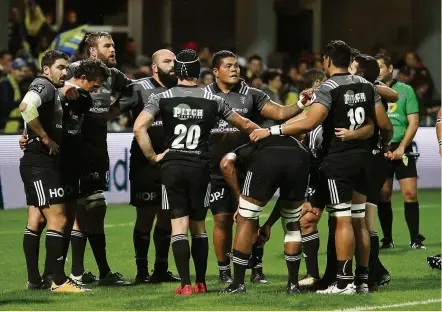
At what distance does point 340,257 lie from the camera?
10.4 metres

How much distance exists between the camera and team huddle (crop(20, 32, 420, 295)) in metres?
10.4

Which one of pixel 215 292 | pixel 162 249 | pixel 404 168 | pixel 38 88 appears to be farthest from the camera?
pixel 404 168

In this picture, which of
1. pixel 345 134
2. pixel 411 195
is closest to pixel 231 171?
pixel 345 134

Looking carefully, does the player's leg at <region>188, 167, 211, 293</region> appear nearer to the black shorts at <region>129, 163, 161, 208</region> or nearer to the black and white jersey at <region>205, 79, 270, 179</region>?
the black and white jersey at <region>205, 79, 270, 179</region>

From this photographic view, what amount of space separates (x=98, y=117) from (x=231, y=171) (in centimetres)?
145

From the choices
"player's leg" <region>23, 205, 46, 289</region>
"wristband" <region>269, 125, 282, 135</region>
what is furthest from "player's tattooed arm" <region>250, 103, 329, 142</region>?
"player's leg" <region>23, 205, 46, 289</region>

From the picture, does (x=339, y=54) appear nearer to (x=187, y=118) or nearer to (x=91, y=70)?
(x=187, y=118)

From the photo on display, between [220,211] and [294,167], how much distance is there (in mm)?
1350

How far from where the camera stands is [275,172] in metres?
10.4

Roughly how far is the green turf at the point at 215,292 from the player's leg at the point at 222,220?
22 cm

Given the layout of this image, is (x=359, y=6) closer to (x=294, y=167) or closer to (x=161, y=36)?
(x=161, y=36)

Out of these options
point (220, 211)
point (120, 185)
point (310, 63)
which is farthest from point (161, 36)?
point (220, 211)

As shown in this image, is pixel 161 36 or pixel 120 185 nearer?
pixel 120 185

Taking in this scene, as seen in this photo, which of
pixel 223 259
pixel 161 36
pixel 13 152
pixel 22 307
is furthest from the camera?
pixel 161 36
